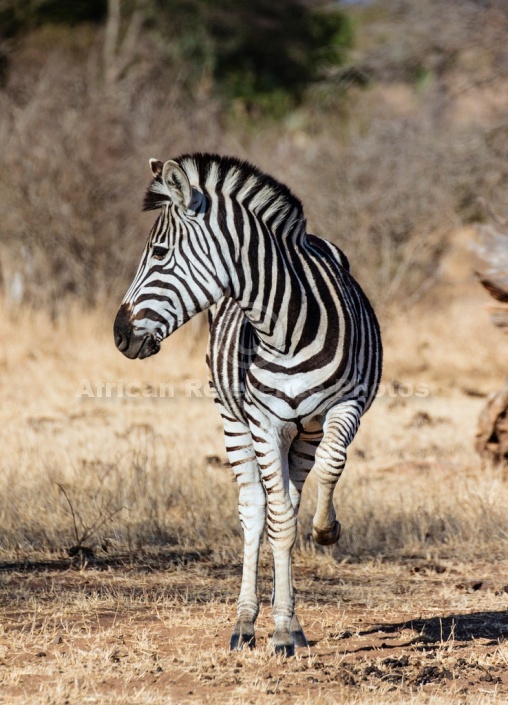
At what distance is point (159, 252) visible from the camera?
4.16 meters

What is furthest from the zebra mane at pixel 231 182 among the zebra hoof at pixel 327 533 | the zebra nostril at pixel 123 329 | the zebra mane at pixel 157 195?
the zebra hoof at pixel 327 533

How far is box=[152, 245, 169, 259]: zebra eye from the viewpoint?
4146mm

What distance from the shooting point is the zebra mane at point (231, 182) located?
418 cm

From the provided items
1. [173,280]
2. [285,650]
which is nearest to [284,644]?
[285,650]

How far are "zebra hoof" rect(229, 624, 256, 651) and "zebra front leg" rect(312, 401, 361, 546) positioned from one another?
1.66 feet

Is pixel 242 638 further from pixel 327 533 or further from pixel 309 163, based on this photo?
pixel 309 163

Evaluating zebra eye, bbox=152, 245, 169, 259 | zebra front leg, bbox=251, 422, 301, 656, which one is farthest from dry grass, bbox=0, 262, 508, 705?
zebra eye, bbox=152, 245, 169, 259

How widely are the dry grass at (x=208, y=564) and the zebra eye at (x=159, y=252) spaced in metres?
1.62

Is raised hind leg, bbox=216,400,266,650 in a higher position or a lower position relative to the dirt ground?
higher

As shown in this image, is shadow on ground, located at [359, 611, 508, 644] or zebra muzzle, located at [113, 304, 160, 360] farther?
shadow on ground, located at [359, 611, 508, 644]

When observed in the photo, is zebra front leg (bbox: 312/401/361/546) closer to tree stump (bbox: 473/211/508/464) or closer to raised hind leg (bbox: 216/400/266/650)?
raised hind leg (bbox: 216/400/266/650)

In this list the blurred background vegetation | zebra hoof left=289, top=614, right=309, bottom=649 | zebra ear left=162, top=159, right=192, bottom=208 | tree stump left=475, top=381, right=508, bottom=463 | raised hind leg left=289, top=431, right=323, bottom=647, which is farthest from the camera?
the blurred background vegetation

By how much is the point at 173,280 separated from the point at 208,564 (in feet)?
7.26

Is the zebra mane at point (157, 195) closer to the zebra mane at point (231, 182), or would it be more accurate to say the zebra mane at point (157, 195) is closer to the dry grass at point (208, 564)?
the zebra mane at point (231, 182)
